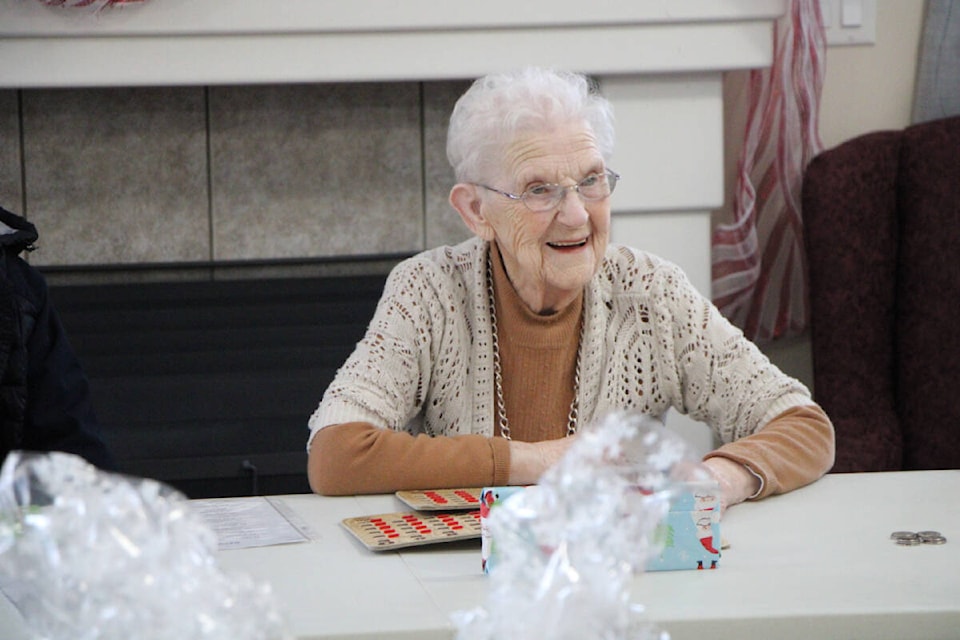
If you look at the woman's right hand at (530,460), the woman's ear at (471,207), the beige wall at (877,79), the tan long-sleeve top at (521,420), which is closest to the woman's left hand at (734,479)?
the tan long-sleeve top at (521,420)

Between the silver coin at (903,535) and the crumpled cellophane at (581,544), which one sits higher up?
the crumpled cellophane at (581,544)

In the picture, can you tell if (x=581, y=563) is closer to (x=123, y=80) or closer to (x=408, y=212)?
(x=123, y=80)

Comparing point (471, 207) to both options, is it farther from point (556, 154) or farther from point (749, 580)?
point (749, 580)

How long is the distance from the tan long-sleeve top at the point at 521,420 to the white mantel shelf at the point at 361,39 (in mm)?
659

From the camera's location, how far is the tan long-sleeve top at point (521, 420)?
1.56m

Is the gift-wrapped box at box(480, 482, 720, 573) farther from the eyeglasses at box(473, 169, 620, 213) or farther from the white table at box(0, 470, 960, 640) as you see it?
the eyeglasses at box(473, 169, 620, 213)

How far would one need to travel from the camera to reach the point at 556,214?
1785 millimetres

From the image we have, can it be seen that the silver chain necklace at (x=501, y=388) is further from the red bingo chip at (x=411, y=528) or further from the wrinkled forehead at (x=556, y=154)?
the red bingo chip at (x=411, y=528)

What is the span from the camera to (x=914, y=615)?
101 cm

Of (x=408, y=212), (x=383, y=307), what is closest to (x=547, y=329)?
(x=383, y=307)

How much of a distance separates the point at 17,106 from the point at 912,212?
193cm

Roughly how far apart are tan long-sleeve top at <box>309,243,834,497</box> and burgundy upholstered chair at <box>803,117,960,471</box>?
2.58 ft

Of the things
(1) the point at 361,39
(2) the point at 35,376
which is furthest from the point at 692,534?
(1) the point at 361,39

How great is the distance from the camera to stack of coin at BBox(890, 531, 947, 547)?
1261 mm
